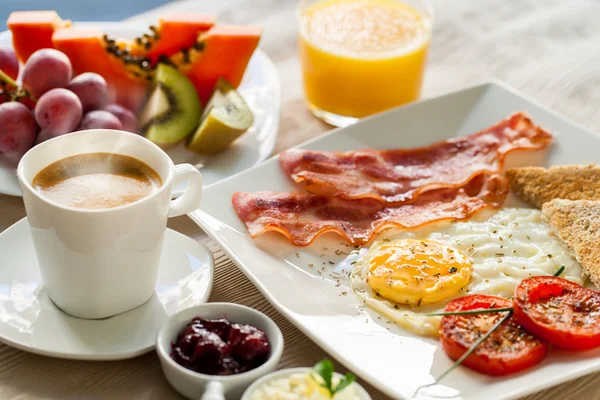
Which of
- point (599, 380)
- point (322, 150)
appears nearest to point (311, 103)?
point (322, 150)

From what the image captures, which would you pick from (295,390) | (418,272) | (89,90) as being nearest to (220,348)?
(295,390)

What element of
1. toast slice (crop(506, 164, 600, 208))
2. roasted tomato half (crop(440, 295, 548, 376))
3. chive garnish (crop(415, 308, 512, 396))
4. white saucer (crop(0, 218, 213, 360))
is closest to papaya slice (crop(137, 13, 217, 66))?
white saucer (crop(0, 218, 213, 360))

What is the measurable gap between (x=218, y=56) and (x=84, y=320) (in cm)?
142

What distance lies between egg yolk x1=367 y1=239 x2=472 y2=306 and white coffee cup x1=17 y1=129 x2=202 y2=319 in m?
0.59

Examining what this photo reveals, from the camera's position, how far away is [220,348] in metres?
1.74

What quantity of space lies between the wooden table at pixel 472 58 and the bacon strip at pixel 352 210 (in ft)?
0.61

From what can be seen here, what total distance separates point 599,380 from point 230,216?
116cm

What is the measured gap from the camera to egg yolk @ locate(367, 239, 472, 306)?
2062mm

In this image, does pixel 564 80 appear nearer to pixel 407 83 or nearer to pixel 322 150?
pixel 407 83

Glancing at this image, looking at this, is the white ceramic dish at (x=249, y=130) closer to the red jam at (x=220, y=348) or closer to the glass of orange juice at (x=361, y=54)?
the glass of orange juice at (x=361, y=54)

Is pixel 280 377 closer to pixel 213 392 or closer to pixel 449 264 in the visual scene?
pixel 213 392

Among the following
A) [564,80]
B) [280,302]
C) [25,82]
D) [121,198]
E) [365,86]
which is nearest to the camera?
[121,198]

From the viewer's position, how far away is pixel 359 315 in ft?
6.67

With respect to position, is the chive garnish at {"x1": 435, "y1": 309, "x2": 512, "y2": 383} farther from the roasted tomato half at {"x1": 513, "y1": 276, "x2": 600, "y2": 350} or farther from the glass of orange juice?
the glass of orange juice
